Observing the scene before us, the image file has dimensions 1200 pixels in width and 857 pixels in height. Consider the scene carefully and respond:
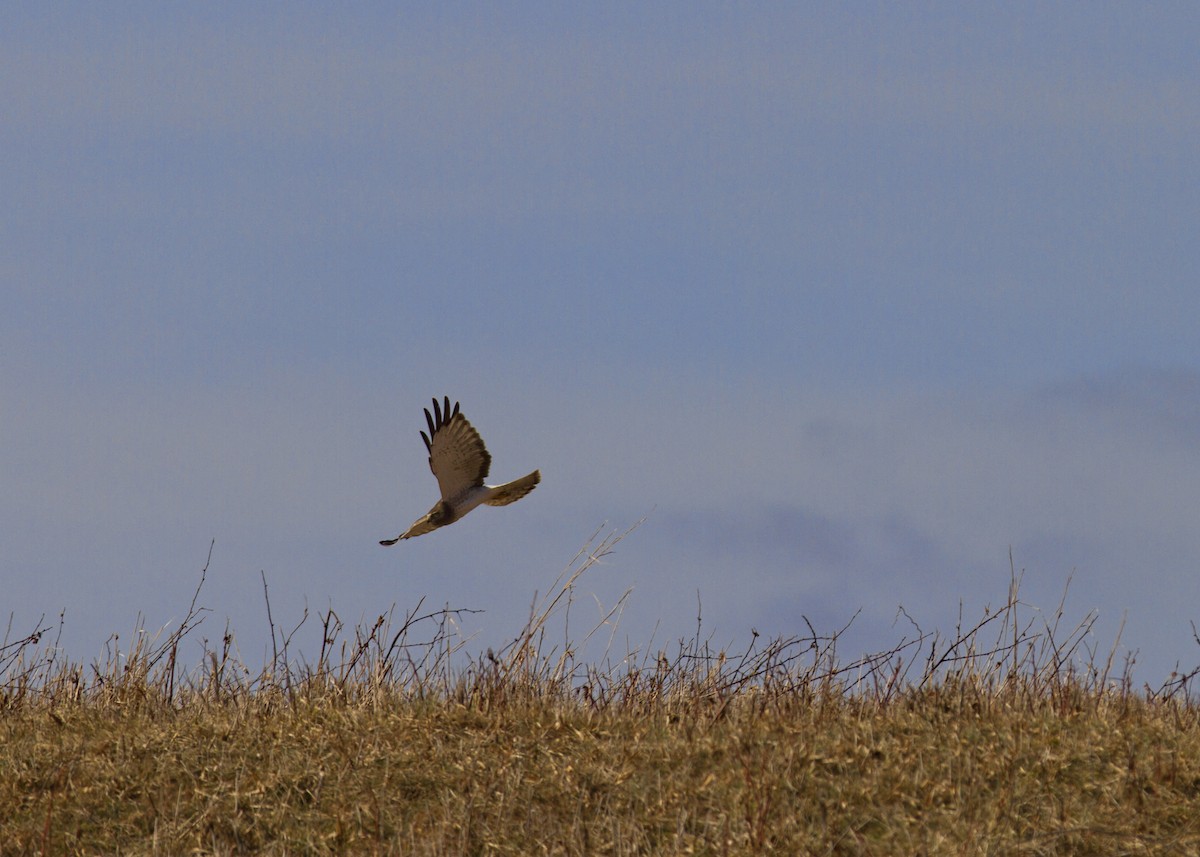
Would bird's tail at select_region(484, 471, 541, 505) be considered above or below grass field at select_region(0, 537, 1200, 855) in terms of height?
above

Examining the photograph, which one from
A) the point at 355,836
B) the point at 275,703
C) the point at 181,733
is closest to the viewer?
the point at 355,836

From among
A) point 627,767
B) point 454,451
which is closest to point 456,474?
point 454,451

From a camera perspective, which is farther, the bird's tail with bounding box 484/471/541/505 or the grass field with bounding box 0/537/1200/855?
the bird's tail with bounding box 484/471/541/505

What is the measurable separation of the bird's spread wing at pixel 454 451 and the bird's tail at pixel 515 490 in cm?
23

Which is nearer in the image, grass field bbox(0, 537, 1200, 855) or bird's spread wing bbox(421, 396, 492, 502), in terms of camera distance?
grass field bbox(0, 537, 1200, 855)

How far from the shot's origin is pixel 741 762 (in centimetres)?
834

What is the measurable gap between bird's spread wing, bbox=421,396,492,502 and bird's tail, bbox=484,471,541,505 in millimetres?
225

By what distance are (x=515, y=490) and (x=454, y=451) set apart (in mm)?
649

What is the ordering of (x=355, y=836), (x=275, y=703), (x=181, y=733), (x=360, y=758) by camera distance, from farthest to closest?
(x=275, y=703) → (x=181, y=733) → (x=360, y=758) → (x=355, y=836)

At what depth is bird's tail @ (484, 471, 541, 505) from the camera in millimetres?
11802

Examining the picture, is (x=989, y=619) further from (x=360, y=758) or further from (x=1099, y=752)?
(x=360, y=758)

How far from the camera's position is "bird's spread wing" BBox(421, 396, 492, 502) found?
1141cm

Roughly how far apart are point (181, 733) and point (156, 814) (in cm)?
111

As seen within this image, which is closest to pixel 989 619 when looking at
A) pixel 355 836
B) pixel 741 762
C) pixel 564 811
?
pixel 741 762
